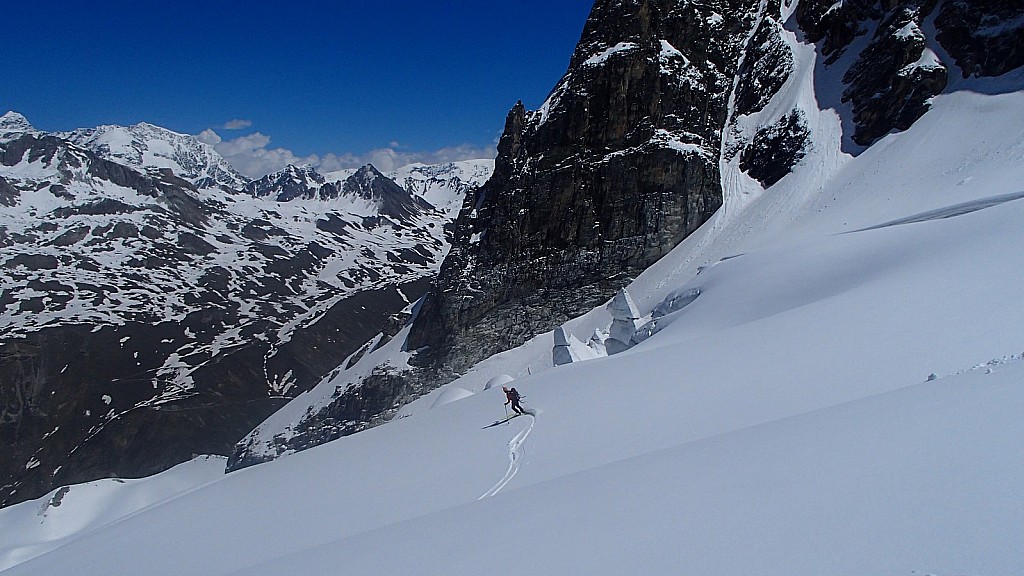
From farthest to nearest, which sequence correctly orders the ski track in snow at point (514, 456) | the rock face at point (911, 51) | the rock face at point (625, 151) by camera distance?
the rock face at point (625, 151)
the rock face at point (911, 51)
the ski track in snow at point (514, 456)

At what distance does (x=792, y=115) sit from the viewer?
57.5 metres

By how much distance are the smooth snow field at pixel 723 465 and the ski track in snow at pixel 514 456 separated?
0.08m

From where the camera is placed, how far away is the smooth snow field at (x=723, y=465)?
148 inches

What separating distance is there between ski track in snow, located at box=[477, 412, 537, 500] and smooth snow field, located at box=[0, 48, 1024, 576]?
78 millimetres

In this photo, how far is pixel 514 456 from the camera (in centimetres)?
1067

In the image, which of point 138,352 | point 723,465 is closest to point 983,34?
point 723,465

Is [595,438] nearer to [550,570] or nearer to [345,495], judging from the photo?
[345,495]

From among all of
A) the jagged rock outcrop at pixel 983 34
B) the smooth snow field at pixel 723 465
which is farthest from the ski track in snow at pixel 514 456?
the jagged rock outcrop at pixel 983 34

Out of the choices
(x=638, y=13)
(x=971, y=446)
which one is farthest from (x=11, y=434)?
(x=971, y=446)

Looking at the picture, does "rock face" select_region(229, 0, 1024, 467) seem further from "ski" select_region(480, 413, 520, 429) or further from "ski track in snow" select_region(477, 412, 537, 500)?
"ski track in snow" select_region(477, 412, 537, 500)

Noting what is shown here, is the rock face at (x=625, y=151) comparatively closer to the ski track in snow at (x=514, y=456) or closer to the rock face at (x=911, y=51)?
the rock face at (x=911, y=51)

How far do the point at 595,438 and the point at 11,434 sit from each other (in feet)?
488

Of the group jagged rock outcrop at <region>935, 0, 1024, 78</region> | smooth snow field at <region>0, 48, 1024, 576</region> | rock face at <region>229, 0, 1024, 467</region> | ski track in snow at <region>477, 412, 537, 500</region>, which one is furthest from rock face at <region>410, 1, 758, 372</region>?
ski track in snow at <region>477, 412, 537, 500</region>

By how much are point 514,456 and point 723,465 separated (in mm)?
5639
